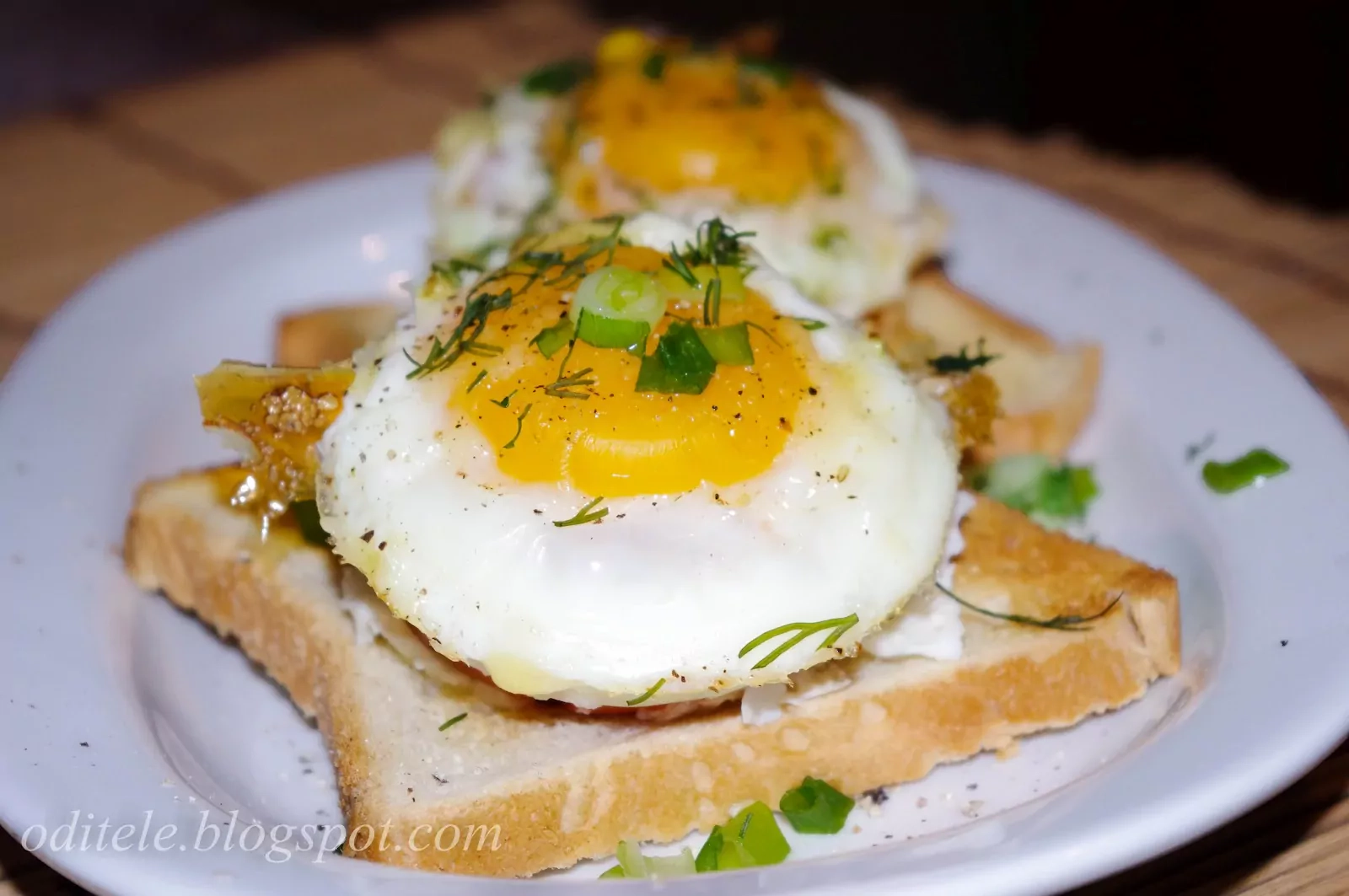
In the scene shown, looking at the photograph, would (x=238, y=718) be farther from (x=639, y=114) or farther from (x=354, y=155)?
(x=354, y=155)

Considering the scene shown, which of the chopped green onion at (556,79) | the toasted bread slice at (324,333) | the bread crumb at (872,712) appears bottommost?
the bread crumb at (872,712)

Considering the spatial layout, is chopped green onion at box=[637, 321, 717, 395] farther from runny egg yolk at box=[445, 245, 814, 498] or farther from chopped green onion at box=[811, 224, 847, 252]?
chopped green onion at box=[811, 224, 847, 252]

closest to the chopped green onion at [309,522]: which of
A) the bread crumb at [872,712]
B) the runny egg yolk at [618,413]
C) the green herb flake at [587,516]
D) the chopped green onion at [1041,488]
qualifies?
the runny egg yolk at [618,413]

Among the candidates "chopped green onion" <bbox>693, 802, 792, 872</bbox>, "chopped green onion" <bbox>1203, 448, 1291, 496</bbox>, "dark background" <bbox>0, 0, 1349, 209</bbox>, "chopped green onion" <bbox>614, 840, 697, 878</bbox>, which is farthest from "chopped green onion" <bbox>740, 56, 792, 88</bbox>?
"chopped green onion" <bbox>614, 840, 697, 878</bbox>

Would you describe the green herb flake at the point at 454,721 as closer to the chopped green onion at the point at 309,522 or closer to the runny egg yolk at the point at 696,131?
the chopped green onion at the point at 309,522

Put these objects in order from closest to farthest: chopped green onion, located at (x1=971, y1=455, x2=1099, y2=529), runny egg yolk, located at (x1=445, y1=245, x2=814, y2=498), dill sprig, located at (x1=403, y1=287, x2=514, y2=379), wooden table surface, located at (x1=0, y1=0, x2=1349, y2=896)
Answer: runny egg yolk, located at (x1=445, y1=245, x2=814, y2=498) → dill sprig, located at (x1=403, y1=287, x2=514, y2=379) → chopped green onion, located at (x1=971, y1=455, x2=1099, y2=529) → wooden table surface, located at (x1=0, y1=0, x2=1349, y2=896)

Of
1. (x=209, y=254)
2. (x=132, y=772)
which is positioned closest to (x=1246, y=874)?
(x=132, y=772)

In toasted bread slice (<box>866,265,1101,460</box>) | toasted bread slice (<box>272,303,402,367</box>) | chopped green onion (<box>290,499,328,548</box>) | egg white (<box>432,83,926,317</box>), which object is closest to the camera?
chopped green onion (<box>290,499,328,548</box>)
